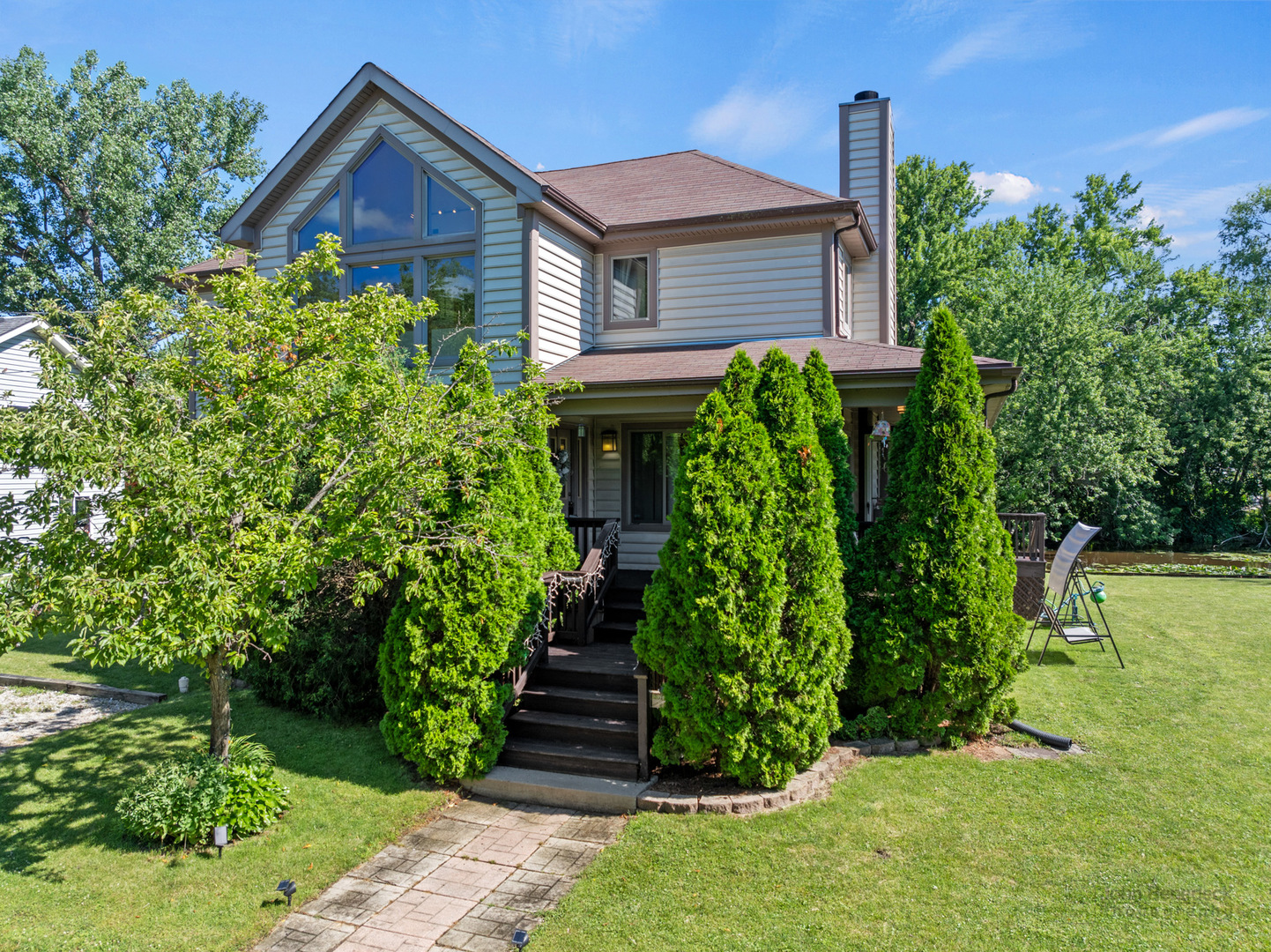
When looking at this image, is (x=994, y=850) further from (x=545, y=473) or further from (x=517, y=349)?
(x=517, y=349)

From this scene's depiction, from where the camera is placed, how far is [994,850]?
5.16 metres

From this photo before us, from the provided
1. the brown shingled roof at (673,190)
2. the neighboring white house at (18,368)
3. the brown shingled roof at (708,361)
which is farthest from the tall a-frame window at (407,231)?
the neighboring white house at (18,368)

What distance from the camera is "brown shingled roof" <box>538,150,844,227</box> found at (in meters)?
11.3

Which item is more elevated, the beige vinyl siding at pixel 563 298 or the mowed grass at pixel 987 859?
the beige vinyl siding at pixel 563 298

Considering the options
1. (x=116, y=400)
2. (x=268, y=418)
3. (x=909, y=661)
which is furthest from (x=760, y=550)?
(x=116, y=400)

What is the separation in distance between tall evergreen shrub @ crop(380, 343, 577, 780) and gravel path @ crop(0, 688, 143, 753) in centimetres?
401

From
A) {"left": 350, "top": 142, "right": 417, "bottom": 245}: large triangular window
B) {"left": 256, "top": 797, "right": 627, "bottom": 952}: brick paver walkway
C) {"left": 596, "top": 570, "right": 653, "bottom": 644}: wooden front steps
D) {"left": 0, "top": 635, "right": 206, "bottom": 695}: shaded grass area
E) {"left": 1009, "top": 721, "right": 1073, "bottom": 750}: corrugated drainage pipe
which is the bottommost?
{"left": 256, "top": 797, "right": 627, "bottom": 952}: brick paver walkway

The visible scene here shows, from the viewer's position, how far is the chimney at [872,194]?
13.1 meters

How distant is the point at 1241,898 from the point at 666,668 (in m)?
3.86

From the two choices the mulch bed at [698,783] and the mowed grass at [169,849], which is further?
the mulch bed at [698,783]

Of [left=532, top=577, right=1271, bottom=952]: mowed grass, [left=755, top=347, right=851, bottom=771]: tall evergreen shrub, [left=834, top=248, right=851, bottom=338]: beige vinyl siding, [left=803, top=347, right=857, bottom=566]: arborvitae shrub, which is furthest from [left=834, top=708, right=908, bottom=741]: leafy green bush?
[left=834, top=248, right=851, bottom=338]: beige vinyl siding

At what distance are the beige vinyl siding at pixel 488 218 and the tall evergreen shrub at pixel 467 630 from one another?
3204 millimetres

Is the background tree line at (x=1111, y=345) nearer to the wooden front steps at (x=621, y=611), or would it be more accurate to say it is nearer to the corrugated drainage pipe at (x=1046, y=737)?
the wooden front steps at (x=621, y=611)

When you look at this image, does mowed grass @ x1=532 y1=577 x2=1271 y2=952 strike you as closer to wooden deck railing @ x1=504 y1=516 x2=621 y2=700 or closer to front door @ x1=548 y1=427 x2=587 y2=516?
wooden deck railing @ x1=504 y1=516 x2=621 y2=700
